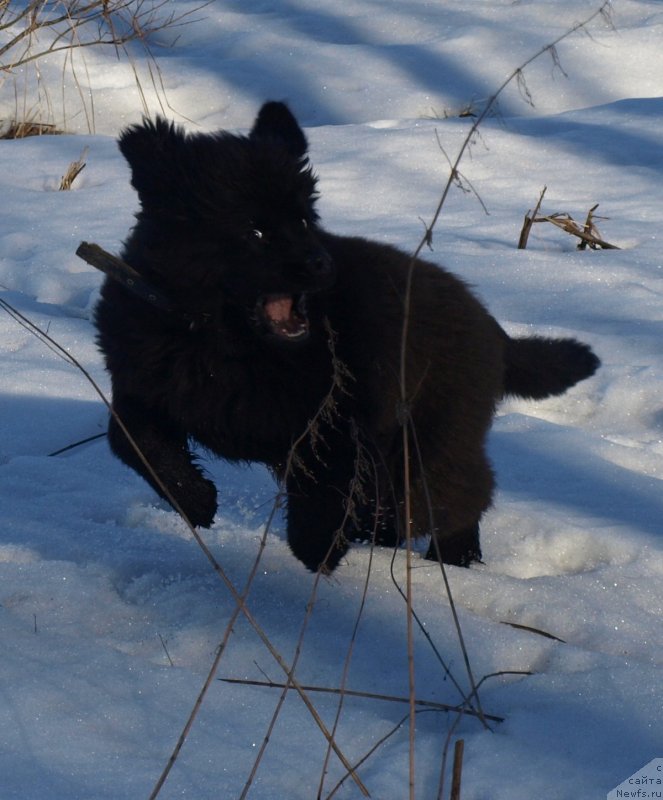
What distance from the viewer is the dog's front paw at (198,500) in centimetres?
301

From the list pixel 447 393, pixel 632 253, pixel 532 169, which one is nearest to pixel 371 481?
pixel 447 393

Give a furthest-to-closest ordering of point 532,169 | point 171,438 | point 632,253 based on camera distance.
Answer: point 532,169 → point 632,253 → point 171,438

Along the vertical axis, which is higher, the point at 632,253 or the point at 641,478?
the point at 632,253

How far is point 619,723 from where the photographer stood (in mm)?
2086

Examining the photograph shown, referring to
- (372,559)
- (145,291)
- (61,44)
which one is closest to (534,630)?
(372,559)

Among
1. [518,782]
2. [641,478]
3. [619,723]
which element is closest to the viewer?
[518,782]

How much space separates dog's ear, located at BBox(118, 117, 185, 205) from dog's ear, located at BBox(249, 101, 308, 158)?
0.82 ft

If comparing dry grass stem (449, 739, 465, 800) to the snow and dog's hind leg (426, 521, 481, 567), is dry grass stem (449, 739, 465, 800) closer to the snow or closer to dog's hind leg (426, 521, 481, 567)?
the snow

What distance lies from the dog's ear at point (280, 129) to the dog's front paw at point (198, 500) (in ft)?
3.30

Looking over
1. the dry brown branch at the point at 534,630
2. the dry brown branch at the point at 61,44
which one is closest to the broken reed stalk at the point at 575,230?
the dry brown branch at the point at 61,44

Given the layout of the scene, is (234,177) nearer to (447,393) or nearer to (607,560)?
(447,393)

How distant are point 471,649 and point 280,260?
113 cm

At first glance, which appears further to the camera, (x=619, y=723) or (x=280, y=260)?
(x=280, y=260)

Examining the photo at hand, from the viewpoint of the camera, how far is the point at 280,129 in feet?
10.4
